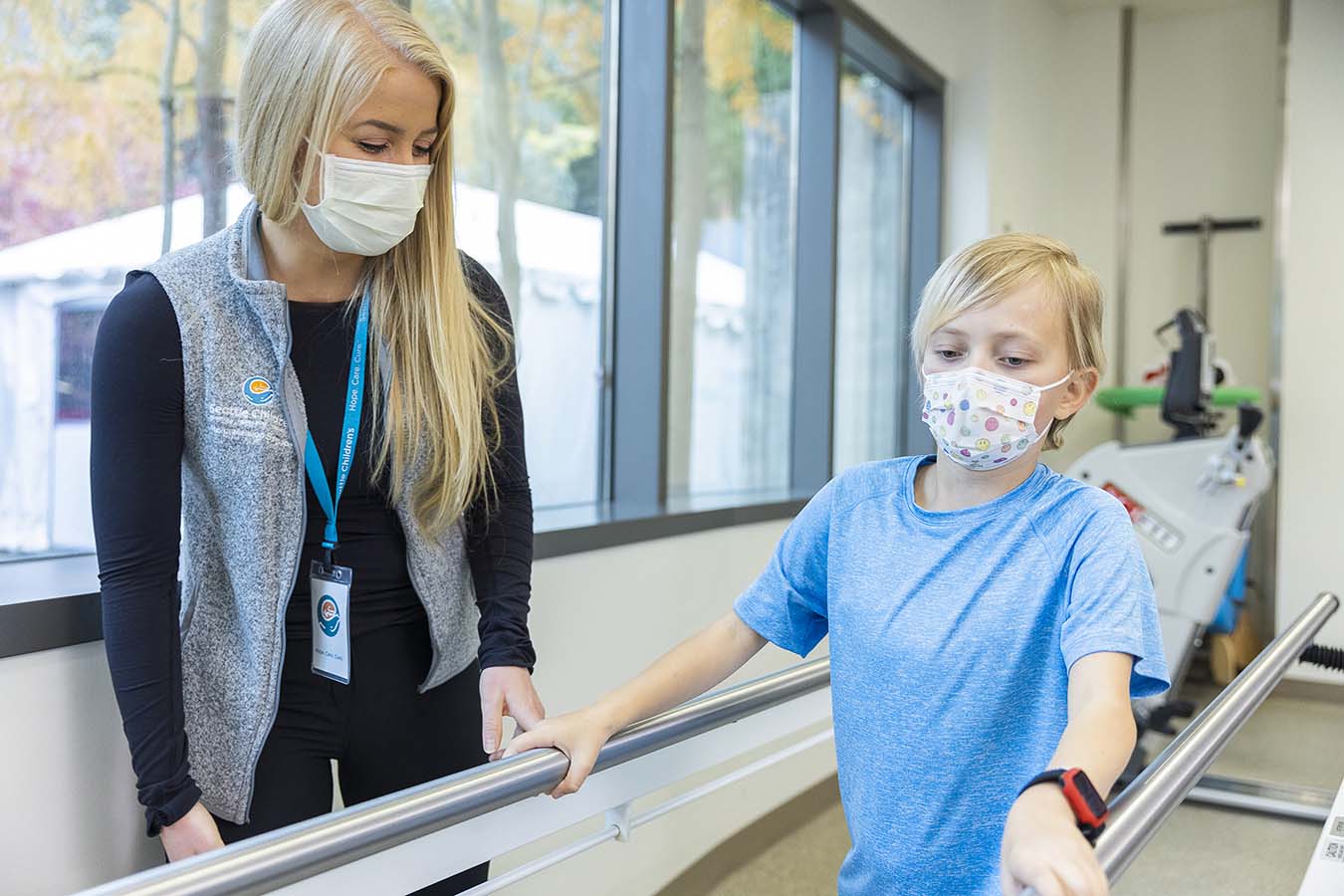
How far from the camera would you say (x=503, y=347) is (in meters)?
1.42

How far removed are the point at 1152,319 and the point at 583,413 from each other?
3605 mm

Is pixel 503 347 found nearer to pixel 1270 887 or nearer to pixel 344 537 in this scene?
pixel 344 537

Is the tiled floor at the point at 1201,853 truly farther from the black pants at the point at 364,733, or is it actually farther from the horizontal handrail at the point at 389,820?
the horizontal handrail at the point at 389,820

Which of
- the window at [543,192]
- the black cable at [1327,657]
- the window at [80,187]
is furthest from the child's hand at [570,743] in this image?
the black cable at [1327,657]

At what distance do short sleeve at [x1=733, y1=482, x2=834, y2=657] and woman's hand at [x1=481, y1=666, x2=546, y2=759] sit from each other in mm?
255

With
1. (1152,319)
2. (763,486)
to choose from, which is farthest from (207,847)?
(1152,319)

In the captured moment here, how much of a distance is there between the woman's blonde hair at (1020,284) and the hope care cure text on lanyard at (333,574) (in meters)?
0.60

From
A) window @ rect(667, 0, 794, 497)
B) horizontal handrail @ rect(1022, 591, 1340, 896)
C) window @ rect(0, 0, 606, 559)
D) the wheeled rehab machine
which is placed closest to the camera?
horizontal handrail @ rect(1022, 591, 1340, 896)

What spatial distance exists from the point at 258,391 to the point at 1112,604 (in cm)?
83

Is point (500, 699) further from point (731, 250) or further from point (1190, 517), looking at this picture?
point (1190, 517)

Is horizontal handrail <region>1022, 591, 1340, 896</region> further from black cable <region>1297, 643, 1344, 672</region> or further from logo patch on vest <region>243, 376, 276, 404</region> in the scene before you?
logo patch on vest <region>243, 376, 276, 404</region>

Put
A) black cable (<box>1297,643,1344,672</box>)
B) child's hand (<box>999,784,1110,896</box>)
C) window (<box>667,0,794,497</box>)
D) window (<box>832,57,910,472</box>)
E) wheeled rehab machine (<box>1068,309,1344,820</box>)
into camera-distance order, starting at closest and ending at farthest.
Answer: child's hand (<box>999,784,1110,896</box>) < black cable (<box>1297,643,1344,672</box>) < window (<box>667,0,794,497</box>) < wheeled rehab machine (<box>1068,309,1344,820</box>) < window (<box>832,57,910,472</box>)

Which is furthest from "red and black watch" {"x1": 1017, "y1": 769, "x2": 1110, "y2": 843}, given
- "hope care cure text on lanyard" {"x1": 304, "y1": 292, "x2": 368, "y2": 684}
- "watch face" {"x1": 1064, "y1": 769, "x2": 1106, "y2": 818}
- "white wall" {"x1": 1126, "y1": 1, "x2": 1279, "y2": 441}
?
"white wall" {"x1": 1126, "y1": 1, "x2": 1279, "y2": 441}

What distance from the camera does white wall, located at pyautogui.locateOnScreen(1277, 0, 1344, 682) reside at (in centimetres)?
461
